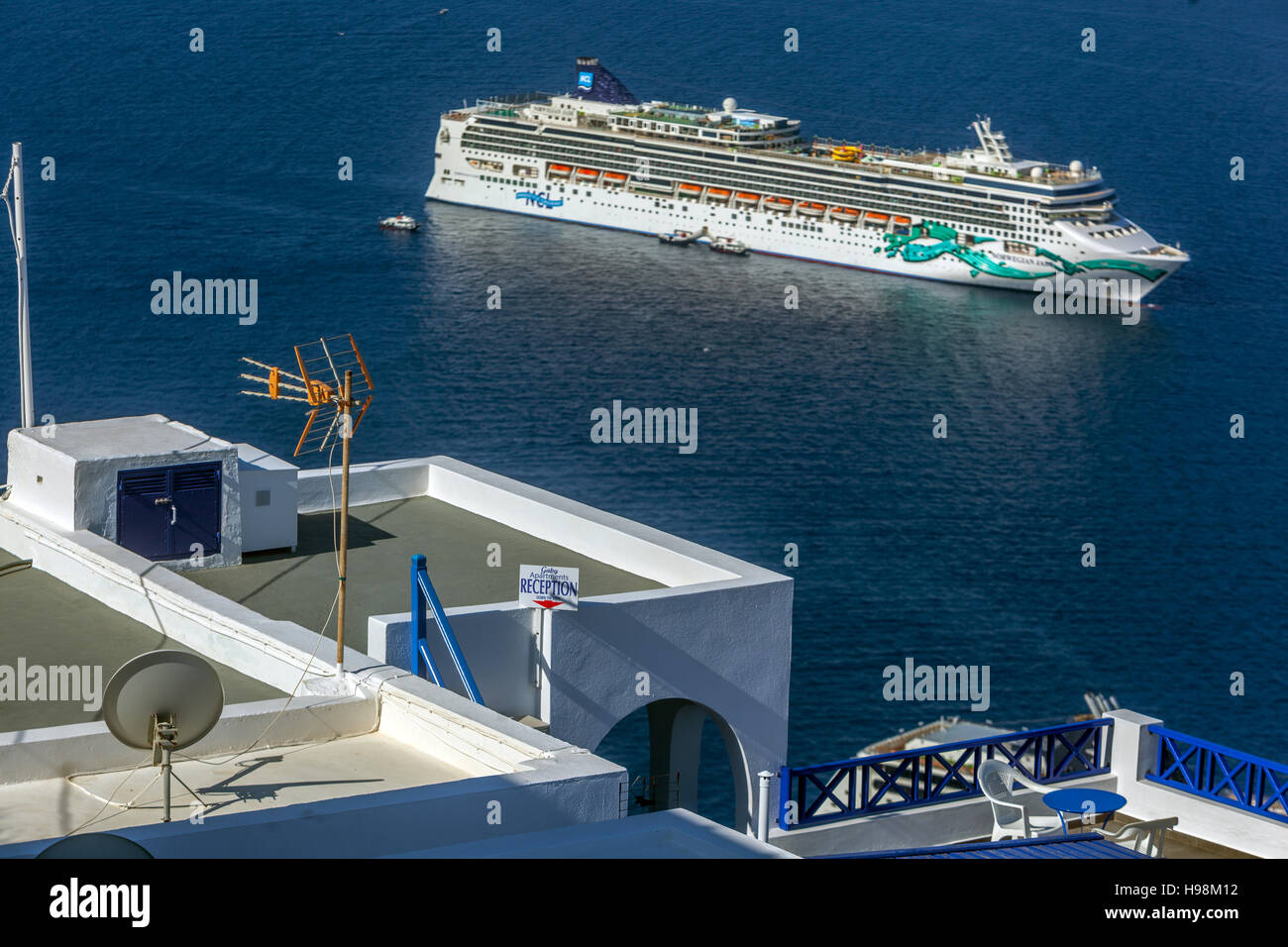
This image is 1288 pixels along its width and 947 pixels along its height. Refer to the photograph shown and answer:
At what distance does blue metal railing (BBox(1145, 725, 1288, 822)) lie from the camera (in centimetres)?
1719

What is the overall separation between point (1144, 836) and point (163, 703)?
8.53 meters

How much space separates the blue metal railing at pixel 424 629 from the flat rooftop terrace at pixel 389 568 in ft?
3.94

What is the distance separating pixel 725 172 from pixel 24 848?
106 m

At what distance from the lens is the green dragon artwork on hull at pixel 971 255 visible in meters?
99.9

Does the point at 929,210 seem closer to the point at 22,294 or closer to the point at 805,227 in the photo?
the point at 805,227

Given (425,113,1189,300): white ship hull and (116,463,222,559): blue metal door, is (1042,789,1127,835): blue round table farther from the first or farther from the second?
(425,113,1189,300): white ship hull

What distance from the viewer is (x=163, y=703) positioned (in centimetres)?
1264

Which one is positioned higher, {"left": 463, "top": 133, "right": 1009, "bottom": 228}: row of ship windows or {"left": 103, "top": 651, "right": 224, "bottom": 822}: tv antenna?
{"left": 463, "top": 133, "right": 1009, "bottom": 228}: row of ship windows

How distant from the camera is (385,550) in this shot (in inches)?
869

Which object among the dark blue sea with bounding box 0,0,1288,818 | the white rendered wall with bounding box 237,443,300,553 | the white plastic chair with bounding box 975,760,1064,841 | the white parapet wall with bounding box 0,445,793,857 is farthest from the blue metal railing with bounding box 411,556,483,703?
the dark blue sea with bounding box 0,0,1288,818

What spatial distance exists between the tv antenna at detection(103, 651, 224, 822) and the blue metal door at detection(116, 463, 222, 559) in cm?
781

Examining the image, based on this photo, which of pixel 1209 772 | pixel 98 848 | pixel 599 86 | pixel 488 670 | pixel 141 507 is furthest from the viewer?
pixel 599 86

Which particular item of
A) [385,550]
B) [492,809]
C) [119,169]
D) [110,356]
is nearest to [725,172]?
[119,169]

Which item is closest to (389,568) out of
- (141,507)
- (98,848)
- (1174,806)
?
(141,507)
